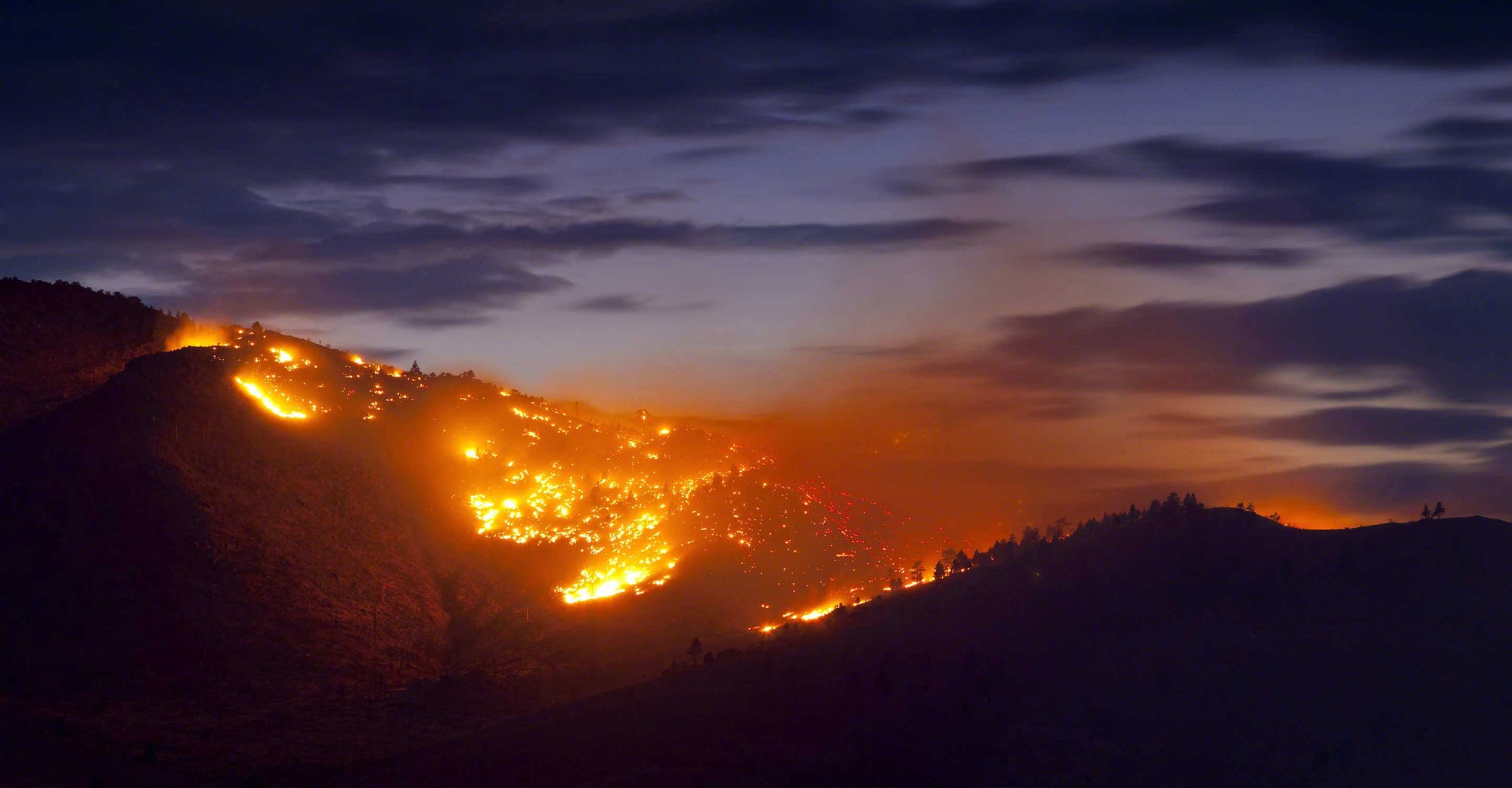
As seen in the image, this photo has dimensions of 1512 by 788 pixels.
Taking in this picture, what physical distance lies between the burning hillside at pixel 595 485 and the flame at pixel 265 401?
0.27ft

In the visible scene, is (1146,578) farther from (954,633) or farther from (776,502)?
(776,502)

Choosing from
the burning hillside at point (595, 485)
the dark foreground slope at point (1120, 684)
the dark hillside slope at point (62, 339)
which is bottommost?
the dark foreground slope at point (1120, 684)

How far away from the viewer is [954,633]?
59781mm

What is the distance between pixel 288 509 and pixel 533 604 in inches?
590

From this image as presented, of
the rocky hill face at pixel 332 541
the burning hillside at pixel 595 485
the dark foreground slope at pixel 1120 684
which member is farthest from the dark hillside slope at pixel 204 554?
the dark foreground slope at pixel 1120 684

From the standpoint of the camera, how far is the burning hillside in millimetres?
A: 84750

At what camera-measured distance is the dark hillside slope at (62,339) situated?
8856 cm

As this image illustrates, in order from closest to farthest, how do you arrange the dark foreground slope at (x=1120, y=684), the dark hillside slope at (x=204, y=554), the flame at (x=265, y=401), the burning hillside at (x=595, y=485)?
the dark foreground slope at (x=1120, y=684)
the dark hillside slope at (x=204, y=554)
the burning hillside at (x=595, y=485)
the flame at (x=265, y=401)

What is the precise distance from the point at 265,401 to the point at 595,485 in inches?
837

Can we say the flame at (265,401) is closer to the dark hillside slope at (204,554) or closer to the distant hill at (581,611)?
the distant hill at (581,611)

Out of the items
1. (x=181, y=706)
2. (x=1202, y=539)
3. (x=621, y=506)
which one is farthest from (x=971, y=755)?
(x=621, y=506)

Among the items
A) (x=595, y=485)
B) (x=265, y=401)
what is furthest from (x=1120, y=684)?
(x=265, y=401)

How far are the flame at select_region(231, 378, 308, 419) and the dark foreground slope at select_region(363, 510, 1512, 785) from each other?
124 feet

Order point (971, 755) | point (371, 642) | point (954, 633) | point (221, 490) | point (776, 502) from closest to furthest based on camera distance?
point (971, 755) < point (954, 633) < point (371, 642) < point (221, 490) < point (776, 502)
